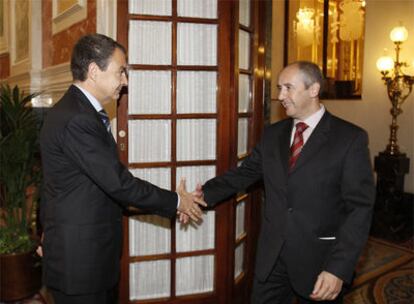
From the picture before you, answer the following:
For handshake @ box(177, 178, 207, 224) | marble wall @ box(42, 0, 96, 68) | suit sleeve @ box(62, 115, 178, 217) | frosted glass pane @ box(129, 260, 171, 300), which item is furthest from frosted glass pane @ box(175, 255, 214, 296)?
marble wall @ box(42, 0, 96, 68)

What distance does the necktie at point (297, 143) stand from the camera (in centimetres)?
217

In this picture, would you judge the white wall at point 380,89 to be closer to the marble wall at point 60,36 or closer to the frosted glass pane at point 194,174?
the frosted glass pane at point 194,174

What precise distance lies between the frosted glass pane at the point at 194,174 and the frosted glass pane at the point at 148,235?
31 centimetres

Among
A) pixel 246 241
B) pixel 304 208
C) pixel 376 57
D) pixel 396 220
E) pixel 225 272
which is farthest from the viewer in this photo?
pixel 376 57

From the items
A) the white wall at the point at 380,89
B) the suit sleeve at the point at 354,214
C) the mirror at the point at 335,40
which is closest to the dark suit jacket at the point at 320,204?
the suit sleeve at the point at 354,214

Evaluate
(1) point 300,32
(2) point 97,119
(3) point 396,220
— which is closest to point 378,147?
(3) point 396,220

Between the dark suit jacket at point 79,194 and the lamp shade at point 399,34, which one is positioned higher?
the lamp shade at point 399,34

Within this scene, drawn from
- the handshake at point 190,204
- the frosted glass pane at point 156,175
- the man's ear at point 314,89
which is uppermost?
the man's ear at point 314,89

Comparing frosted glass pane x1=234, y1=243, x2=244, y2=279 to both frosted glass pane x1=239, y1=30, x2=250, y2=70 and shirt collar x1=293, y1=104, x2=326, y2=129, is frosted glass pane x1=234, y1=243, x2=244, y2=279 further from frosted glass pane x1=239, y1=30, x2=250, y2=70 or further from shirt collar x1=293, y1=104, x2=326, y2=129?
shirt collar x1=293, y1=104, x2=326, y2=129

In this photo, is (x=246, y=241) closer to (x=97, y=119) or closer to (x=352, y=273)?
(x=352, y=273)

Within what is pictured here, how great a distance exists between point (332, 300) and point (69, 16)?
3.04 metres

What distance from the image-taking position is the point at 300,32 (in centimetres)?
767

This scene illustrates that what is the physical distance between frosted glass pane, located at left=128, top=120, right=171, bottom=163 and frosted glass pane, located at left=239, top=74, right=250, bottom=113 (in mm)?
594

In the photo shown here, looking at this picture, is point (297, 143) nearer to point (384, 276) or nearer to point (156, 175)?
point (156, 175)
